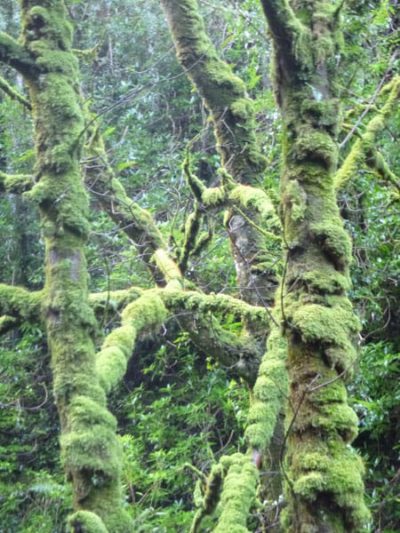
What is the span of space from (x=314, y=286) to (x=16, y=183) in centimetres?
178

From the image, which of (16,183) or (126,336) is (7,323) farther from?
(16,183)

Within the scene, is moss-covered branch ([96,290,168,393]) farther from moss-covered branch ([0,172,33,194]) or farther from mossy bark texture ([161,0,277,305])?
mossy bark texture ([161,0,277,305])

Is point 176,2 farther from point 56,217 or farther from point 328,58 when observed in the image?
point 56,217

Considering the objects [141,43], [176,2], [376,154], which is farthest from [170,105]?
[376,154]

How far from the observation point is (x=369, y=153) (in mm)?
4168

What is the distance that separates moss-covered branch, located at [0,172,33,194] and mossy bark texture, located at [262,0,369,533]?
56.2 inches

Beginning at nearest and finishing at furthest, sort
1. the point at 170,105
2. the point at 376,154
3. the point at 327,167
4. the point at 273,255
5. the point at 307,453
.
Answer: the point at 307,453, the point at 327,167, the point at 376,154, the point at 273,255, the point at 170,105

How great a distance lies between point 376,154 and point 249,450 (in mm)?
2255

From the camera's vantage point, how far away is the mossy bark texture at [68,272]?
9.74ft

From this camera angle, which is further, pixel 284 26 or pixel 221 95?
pixel 221 95

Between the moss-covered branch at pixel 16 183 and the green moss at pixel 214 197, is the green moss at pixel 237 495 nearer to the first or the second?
the moss-covered branch at pixel 16 183

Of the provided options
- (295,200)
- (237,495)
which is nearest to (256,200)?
(295,200)

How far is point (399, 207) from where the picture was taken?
19.4 feet

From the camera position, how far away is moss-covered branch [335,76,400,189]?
397 centimetres
